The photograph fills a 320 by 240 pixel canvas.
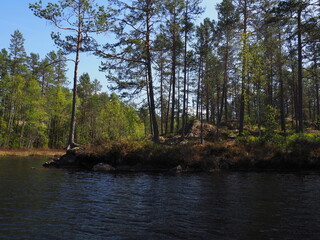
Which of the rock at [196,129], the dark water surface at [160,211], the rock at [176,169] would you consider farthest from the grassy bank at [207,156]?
the rock at [196,129]

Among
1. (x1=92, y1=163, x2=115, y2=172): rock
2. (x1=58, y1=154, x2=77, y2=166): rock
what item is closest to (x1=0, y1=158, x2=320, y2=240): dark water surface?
(x1=92, y1=163, x2=115, y2=172): rock

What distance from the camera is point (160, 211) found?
23.6 ft

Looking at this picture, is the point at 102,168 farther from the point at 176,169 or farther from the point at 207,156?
the point at 207,156

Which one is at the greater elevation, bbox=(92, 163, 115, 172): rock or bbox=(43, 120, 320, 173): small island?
bbox=(43, 120, 320, 173): small island

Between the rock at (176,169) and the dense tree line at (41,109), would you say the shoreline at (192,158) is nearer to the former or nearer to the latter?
the rock at (176,169)

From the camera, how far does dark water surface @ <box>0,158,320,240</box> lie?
5.43m

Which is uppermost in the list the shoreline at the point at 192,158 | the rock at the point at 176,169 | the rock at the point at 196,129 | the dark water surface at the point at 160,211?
the rock at the point at 196,129

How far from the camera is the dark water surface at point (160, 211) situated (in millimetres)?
5430

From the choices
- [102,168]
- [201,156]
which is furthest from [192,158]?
[102,168]

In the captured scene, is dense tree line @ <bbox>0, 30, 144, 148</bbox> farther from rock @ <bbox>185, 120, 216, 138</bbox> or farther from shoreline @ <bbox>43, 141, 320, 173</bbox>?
shoreline @ <bbox>43, 141, 320, 173</bbox>

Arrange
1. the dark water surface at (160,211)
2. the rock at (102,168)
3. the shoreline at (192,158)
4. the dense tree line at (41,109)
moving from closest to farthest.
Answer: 1. the dark water surface at (160,211)
2. the shoreline at (192,158)
3. the rock at (102,168)
4. the dense tree line at (41,109)

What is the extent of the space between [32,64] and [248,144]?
163ft

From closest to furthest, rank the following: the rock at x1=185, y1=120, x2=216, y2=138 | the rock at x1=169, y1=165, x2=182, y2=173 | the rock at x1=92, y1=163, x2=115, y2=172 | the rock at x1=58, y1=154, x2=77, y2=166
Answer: the rock at x1=169, y1=165, x2=182, y2=173, the rock at x1=92, y1=163, x2=115, y2=172, the rock at x1=58, y1=154, x2=77, y2=166, the rock at x1=185, y1=120, x2=216, y2=138

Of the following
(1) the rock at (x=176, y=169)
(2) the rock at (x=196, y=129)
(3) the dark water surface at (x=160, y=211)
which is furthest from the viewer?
(2) the rock at (x=196, y=129)
